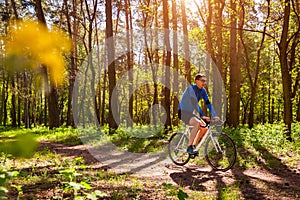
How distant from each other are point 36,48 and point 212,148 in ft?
23.8

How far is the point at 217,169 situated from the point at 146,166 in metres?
1.72

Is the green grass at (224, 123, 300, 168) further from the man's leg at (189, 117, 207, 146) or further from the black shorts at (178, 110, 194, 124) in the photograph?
the black shorts at (178, 110, 194, 124)

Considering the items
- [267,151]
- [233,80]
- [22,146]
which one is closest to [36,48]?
[22,146]

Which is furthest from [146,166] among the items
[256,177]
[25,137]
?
[25,137]

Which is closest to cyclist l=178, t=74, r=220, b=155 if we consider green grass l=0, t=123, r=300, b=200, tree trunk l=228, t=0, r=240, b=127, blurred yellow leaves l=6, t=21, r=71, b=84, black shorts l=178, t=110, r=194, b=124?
black shorts l=178, t=110, r=194, b=124

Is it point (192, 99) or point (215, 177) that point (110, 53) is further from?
point (215, 177)

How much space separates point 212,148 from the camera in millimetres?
7797

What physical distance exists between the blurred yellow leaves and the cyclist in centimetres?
669

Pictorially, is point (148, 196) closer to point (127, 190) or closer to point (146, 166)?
point (127, 190)

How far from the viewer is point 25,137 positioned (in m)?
0.85

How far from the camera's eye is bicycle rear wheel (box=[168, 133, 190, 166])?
836cm

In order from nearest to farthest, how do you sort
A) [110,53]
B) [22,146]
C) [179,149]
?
[22,146]
[179,149]
[110,53]

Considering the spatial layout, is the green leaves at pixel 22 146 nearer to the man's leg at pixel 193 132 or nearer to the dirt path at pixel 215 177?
the dirt path at pixel 215 177

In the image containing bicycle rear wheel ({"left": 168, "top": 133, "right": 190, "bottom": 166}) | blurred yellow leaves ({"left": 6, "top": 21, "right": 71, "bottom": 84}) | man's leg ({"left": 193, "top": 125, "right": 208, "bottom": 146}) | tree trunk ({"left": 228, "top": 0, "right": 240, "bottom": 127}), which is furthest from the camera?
tree trunk ({"left": 228, "top": 0, "right": 240, "bottom": 127})
